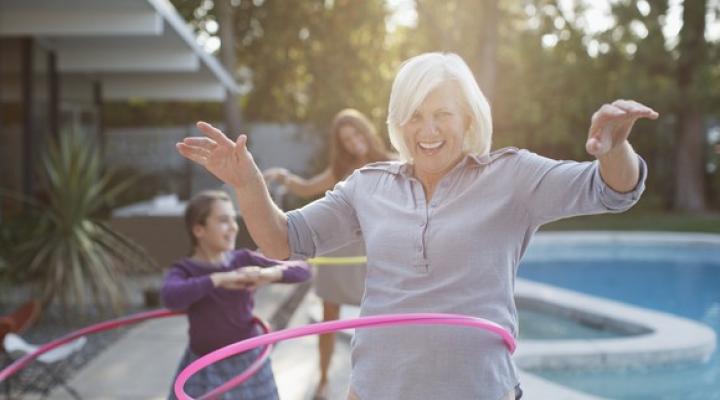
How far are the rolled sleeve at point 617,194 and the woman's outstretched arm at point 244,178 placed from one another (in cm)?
81

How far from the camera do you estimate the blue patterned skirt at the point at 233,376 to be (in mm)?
3787

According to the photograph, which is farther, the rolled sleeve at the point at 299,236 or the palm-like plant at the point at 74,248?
the palm-like plant at the point at 74,248

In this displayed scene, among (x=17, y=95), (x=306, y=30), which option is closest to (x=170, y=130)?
(x=306, y=30)

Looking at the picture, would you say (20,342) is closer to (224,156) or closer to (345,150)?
(345,150)

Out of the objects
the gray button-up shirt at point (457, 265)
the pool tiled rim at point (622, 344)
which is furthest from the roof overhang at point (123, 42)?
the gray button-up shirt at point (457, 265)

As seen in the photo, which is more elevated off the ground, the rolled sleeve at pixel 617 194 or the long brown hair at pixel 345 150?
Result: the rolled sleeve at pixel 617 194

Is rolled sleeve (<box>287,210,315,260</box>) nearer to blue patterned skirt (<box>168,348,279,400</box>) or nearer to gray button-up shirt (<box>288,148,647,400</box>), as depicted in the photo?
gray button-up shirt (<box>288,148,647,400</box>)

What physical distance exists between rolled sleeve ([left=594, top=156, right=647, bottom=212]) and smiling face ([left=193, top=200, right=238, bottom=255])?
230cm

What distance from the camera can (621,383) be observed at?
6.31 metres

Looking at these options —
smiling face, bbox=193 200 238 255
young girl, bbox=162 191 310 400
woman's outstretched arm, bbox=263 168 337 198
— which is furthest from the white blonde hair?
woman's outstretched arm, bbox=263 168 337 198

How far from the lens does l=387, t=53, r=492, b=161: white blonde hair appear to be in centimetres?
226

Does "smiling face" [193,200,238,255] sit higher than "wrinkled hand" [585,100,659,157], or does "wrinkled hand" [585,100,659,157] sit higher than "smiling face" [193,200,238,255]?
"wrinkled hand" [585,100,659,157]

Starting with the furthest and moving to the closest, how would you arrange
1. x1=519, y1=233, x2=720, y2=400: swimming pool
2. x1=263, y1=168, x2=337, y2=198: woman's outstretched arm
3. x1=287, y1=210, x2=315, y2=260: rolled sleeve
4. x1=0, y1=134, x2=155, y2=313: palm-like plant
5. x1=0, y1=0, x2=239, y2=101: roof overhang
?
x1=519, y1=233, x2=720, y2=400: swimming pool → x1=0, y1=0, x2=239, y2=101: roof overhang → x1=0, y1=134, x2=155, y2=313: palm-like plant → x1=263, y1=168, x2=337, y2=198: woman's outstretched arm → x1=287, y1=210, x2=315, y2=260: rolled sleeve

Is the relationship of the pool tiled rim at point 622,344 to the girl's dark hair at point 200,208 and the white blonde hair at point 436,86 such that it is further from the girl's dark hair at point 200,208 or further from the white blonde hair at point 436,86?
the white blonde hair at point 436,86
